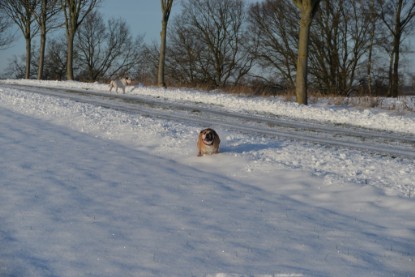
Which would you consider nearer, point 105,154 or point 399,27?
point 105,154

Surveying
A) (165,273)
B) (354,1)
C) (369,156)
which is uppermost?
(354,1)

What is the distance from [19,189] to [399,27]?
30735mm

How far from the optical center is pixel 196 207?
19.4 feet

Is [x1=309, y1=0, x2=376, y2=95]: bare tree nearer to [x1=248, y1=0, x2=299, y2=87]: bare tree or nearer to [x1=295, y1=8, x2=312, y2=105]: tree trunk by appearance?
[x1=248, y1=0, x2=299, y2=87]: bare tree

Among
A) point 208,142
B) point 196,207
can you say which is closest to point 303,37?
point 208,142

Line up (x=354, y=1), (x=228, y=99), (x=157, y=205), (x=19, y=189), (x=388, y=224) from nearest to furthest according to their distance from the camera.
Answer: (x=388, y=224) < (x=157, y=205) < (x=19, y=189) < (x=228, y=99) < (x=354, y=1)

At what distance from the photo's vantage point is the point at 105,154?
353 inches

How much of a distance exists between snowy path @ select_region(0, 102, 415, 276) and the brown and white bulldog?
0.50 meters

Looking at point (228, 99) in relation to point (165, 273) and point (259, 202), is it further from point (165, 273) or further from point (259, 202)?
point (165, 273)

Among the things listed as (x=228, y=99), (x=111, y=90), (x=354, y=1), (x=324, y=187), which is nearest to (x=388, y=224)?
(x=324, y=187)

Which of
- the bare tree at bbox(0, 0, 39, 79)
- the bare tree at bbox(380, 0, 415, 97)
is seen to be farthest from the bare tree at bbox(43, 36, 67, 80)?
the bare tree at bbox(380, 0, 415, 97)

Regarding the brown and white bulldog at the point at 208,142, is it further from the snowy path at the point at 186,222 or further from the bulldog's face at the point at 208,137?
the snowy path at the point at 186,222

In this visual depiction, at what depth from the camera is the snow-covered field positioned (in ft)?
14.1

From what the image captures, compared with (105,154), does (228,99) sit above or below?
above
